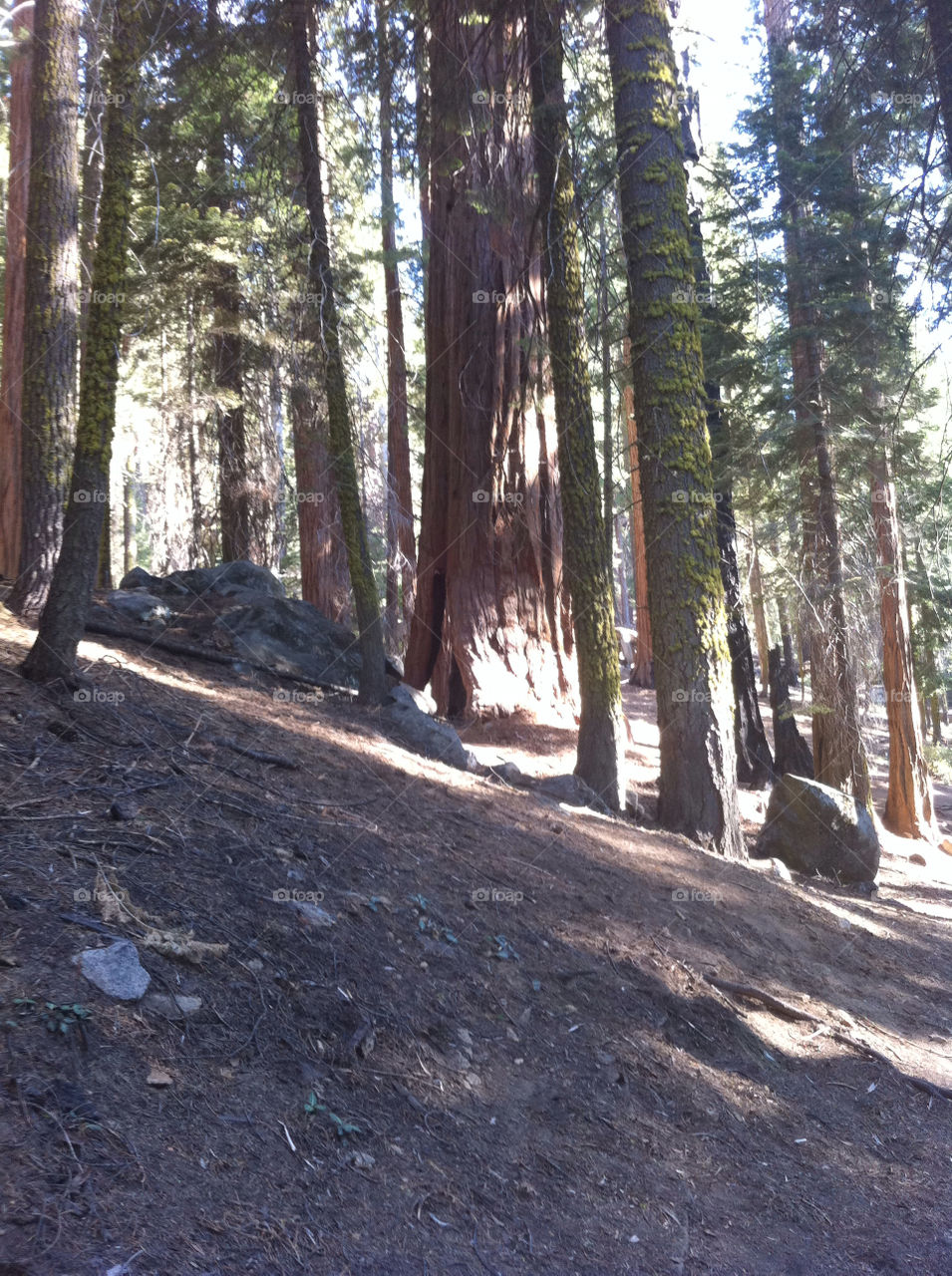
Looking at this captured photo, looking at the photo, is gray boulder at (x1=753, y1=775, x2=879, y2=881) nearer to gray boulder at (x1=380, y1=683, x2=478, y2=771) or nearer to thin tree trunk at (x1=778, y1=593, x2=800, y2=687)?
gray boulder at (x1=380, y1=683, x2=478, y2=771)

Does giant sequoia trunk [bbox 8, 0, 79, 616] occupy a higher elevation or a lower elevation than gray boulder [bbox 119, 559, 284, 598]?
higher

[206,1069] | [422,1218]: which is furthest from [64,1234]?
[422,1218]

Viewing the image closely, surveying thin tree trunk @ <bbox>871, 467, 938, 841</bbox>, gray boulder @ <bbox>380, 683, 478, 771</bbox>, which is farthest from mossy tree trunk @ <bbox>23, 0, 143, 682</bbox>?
thin tree trunk @ <bbox>871, 467, 938, 841</bbox>

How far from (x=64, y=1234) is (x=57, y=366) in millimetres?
8276

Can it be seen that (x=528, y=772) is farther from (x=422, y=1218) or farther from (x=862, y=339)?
(x=862, y=339)

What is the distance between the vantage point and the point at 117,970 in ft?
12.0

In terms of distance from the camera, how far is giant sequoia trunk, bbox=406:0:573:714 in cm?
1259

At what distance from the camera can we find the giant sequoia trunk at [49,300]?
8711mm

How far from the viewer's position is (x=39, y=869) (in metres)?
4.18

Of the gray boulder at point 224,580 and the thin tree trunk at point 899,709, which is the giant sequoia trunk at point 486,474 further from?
the thin tree trunk at point 899,709

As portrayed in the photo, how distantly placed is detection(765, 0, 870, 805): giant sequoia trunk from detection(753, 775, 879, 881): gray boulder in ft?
10.6

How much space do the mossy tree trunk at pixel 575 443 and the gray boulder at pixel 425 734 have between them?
1.32m

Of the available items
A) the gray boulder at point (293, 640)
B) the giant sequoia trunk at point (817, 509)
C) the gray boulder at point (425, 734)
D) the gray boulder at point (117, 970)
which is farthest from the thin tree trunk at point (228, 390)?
the gray boulder at point (117, 970)

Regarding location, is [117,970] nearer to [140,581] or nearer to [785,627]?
[140,581]
